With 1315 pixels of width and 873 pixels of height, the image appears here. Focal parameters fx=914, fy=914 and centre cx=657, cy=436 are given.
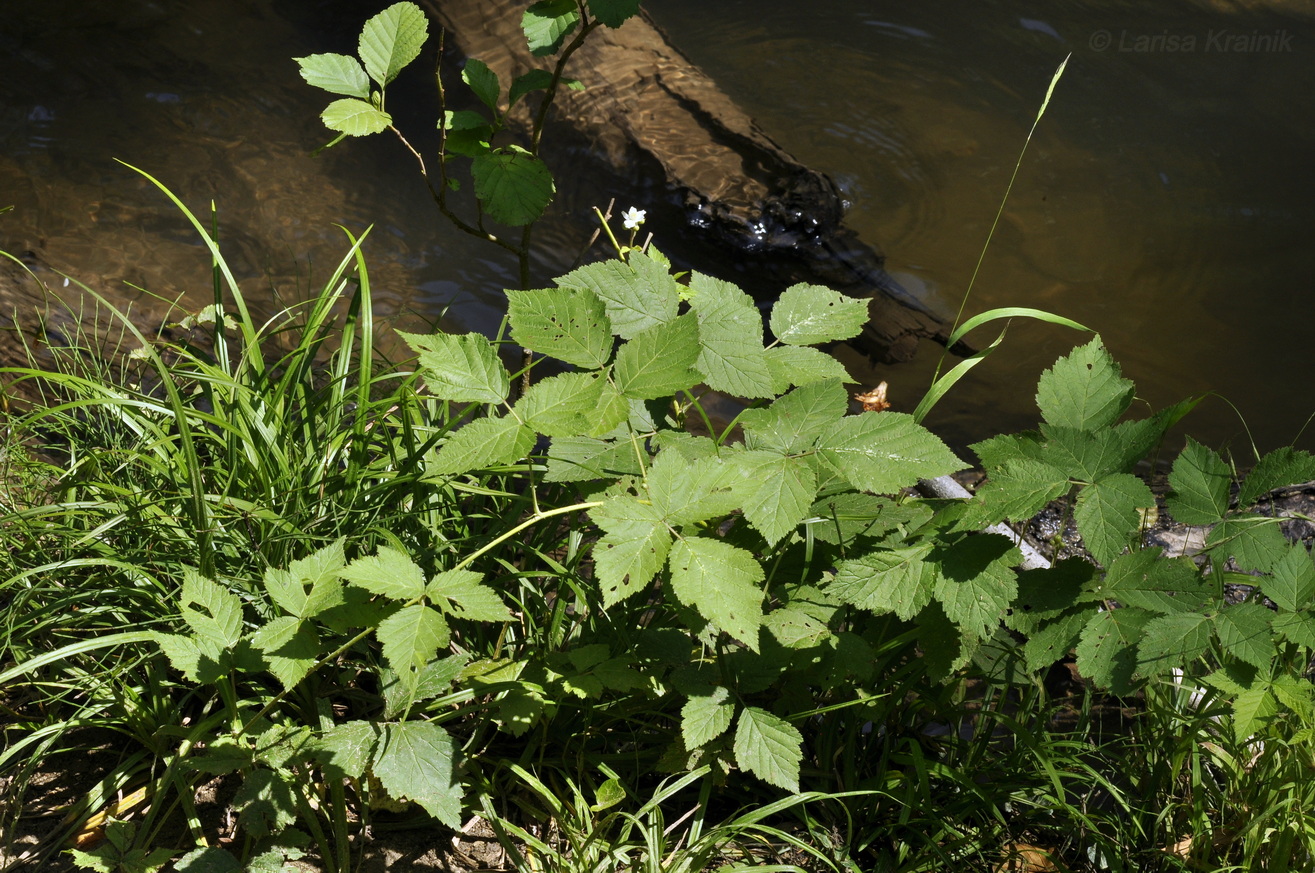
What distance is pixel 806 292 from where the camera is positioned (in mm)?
1687

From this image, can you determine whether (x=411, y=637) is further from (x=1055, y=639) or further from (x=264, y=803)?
(x=1055, y=639)

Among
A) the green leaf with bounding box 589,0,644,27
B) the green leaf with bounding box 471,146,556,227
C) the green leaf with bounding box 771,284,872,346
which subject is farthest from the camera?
the green leaf with bounding box 471,146,556,227

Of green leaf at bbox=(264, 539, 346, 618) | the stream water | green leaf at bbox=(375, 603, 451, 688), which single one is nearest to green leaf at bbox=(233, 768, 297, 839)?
green leaf at bbox=(264, 539, 346, 618)

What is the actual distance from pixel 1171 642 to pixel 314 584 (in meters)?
1.28

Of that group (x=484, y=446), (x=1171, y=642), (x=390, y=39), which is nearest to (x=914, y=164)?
(x=390, y=39)

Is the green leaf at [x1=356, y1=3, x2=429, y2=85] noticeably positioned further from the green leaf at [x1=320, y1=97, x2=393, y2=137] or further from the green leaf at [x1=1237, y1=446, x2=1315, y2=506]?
the green leaf at [x1=1237, y1=446, x2=1315, y2=506]

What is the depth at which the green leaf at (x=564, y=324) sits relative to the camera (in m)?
1.39

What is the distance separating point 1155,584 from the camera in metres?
1.37

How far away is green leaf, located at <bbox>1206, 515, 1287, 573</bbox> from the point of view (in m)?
1.32

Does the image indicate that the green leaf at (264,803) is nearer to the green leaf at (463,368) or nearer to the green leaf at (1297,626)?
the green leaf at (463,368)

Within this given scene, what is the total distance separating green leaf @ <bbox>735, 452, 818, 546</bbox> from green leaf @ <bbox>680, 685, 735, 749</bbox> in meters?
0.41

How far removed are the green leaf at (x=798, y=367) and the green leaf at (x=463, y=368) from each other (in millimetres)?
466

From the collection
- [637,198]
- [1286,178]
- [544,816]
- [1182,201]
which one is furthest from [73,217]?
[1286,178]

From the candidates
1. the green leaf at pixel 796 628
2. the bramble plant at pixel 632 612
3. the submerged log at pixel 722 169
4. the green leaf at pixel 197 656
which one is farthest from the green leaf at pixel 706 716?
the submerged log at pixel 722 169
